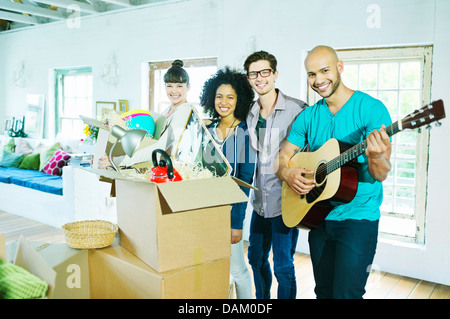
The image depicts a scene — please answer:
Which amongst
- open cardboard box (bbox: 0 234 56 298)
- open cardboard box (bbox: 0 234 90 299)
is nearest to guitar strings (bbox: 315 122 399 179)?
open cardboard box (bbox: 0 234 90 299)

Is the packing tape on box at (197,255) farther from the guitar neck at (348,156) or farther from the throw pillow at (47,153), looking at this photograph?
the throw pillow at (47,153)

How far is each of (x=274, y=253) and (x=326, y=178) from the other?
50cm

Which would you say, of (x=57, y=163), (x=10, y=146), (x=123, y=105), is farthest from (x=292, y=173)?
(x=10, y=146)

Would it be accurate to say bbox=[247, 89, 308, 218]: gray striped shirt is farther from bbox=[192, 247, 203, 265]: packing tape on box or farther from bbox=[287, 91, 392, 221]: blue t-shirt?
bbox=[192, 247, 203, 265]: packing tape on box

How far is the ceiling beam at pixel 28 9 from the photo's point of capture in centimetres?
527

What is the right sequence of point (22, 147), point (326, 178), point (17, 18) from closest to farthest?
point (326, 178) → point (22, 147) → point (17, 18)

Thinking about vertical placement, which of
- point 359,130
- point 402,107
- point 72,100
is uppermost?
point 72,100

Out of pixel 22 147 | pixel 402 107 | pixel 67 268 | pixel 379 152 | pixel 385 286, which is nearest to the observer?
pixel 67 268

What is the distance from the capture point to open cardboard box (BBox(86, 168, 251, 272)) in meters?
1.07

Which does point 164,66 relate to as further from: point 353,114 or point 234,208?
point 353,114

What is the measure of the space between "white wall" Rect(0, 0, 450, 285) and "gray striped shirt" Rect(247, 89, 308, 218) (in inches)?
62.1

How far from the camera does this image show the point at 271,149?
6.74 feet

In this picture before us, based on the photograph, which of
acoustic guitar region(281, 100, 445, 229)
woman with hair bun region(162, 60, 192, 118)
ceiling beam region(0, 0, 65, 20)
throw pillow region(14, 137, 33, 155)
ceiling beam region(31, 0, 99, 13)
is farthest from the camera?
throw pillow region(14, 137, 33, 155)

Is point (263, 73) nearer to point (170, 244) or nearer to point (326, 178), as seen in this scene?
point (326, 178)
